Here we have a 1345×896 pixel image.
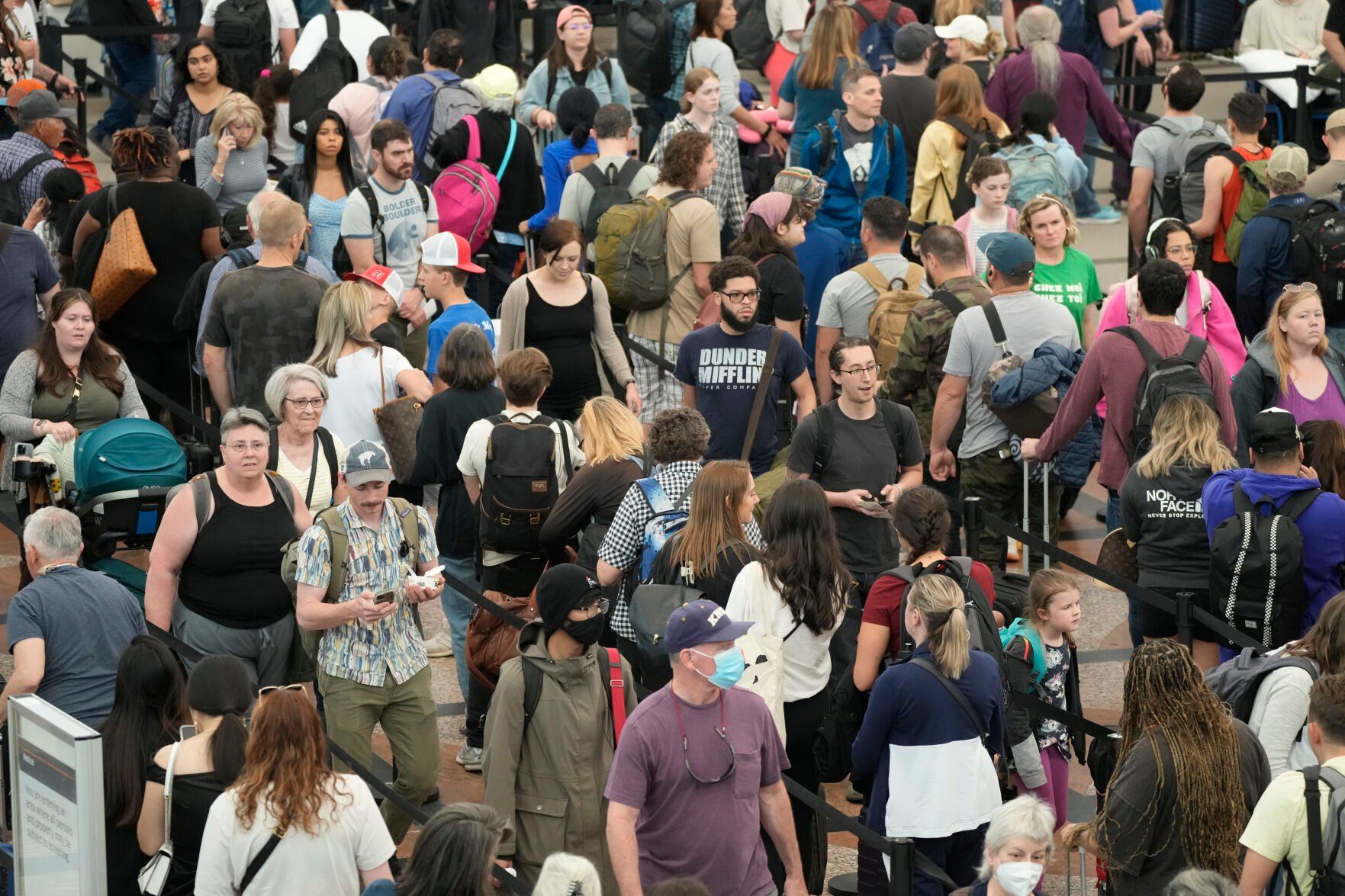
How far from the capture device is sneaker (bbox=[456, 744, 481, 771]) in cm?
809

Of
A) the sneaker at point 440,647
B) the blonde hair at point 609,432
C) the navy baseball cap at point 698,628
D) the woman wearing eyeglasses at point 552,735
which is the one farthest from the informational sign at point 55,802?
the sneaker at point 440,647

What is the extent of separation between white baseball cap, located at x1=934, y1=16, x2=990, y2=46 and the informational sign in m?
8.88

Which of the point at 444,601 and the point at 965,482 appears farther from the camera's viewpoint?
the point at 965,482

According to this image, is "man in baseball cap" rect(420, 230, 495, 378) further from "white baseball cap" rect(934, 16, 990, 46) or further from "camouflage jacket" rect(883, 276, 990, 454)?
"white baseball cap" rect(934, 16, 990, 46)

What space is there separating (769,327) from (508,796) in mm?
3390

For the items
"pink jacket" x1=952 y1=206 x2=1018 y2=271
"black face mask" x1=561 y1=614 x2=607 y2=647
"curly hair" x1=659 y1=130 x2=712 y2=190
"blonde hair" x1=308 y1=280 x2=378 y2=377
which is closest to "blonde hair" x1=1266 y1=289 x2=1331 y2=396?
"pink jacket" x1=952 y1=206 x2=1018 y2=271

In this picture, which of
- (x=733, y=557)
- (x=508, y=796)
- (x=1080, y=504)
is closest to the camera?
(x=508, y=796)

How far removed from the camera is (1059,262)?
378 inches

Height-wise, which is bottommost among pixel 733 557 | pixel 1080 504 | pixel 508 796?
pixel 1080 504

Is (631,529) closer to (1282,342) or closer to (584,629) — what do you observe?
(584,629)

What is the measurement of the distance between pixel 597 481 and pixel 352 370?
1559mm

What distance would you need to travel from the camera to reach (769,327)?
A: 8.84 m

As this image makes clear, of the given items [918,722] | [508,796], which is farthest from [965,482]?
[508,796]

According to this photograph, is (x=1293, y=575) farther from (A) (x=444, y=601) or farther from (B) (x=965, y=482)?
(A) (x=444, y=601)
